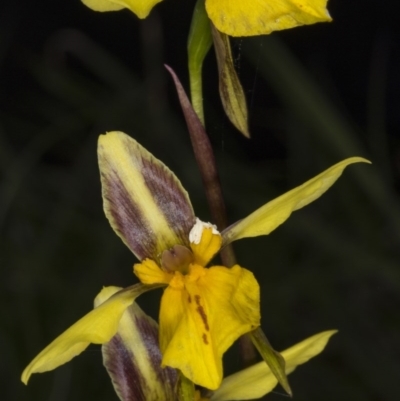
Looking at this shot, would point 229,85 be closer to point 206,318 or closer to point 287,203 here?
point 287,203

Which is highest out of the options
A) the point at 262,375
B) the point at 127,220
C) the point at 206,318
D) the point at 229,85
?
the point at 229,85

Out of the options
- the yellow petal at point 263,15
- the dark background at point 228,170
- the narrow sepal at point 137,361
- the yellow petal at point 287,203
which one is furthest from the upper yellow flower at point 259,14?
the dark background at point 228,170

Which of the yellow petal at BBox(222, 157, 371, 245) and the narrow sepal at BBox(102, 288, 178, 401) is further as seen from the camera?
the narrow sepal at BBox(102, 288, 178, 401)

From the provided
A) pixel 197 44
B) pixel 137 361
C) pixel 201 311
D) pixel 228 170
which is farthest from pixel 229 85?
pixel 228 170

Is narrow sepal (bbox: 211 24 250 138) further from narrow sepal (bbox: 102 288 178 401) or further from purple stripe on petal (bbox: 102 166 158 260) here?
narrow sepal (bbox: 102 288 178 401)

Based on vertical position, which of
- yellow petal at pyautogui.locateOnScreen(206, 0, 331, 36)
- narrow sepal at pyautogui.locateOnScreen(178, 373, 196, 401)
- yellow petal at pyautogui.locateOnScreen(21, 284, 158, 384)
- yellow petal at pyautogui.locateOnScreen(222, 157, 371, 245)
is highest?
yellow petal at pyautogui.locateOnScreen(206, 0, 331, 36)

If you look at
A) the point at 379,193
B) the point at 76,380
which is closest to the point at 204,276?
the point at 379,193

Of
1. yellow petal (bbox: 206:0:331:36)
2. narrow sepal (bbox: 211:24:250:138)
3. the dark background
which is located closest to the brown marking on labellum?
narrow sepal (bbox: 211:24:250:138)
